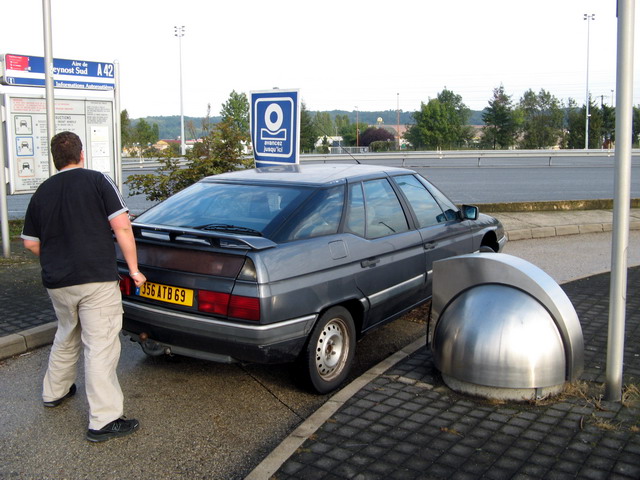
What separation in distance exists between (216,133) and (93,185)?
5892mm

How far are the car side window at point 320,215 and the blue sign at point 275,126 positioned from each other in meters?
3.21

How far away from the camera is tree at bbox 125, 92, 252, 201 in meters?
9.64

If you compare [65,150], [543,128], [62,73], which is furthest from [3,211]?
[543,128]

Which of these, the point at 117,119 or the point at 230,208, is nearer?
the point at 230,208

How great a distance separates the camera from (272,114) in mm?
8711

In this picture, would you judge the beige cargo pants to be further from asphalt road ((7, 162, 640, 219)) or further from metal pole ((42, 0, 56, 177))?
asphalt road ((7, 162, 640, 219))

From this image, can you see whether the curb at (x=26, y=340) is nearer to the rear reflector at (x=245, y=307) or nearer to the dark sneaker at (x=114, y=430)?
the dark sneaker at (x=114, y=430)

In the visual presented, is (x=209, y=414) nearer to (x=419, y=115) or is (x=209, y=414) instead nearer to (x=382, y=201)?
(x=382, y=201)

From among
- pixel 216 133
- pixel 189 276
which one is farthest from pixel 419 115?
pixel 189 276

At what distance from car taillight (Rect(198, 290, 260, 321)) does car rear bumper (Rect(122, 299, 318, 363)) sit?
65 millimetres

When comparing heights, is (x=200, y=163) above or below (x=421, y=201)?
above

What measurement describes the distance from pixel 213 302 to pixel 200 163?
551 centimetres

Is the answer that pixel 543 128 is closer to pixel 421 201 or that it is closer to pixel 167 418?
Answer: pixel 421 201

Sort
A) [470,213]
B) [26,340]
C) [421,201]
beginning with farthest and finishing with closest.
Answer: [470,213] → [421,201] → [26,340]
